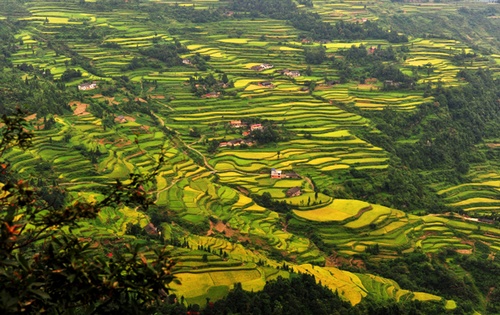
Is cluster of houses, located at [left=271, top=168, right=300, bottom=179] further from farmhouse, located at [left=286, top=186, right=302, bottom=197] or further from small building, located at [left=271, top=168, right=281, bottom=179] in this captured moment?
farmhouse, located at [left=286, top=186, right=302, bottom=197]

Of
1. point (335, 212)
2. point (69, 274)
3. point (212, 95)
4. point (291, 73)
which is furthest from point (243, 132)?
Result: point (69, 274)

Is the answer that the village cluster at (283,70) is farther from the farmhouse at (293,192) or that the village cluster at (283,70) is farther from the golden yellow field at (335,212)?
the golden yellow field at (335,212)

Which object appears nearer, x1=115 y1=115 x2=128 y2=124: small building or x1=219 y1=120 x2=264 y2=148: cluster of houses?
x1=219 y1=120 x2=264 y2=148: cluster of houses

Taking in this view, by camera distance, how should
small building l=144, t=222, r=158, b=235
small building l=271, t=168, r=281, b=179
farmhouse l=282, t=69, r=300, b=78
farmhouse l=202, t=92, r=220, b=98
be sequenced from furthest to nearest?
farmhouse l=282, t=69, r=300, b=78 → farmhouse l=202, t=92, r=220, b=98 → small building l=271, t=168, r=281, b=179 → small building l=144, t=222, r=158, b=235

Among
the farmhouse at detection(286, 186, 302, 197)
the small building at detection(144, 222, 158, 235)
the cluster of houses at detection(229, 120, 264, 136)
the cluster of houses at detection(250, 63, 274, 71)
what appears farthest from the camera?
the cluster of houses at detection(250, 63, 274, 71)

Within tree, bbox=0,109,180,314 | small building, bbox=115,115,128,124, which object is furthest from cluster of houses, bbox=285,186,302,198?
tree, bbox=0,109,180,314

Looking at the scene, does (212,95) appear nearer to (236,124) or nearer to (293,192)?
(236,124)

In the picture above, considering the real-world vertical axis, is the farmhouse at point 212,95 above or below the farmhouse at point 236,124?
above

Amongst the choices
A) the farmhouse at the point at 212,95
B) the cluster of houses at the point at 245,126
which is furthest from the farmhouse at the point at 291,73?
the cluster of houses at the point at 245,126

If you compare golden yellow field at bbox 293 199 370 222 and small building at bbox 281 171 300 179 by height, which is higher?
small building at bbox 281 171 300 179
